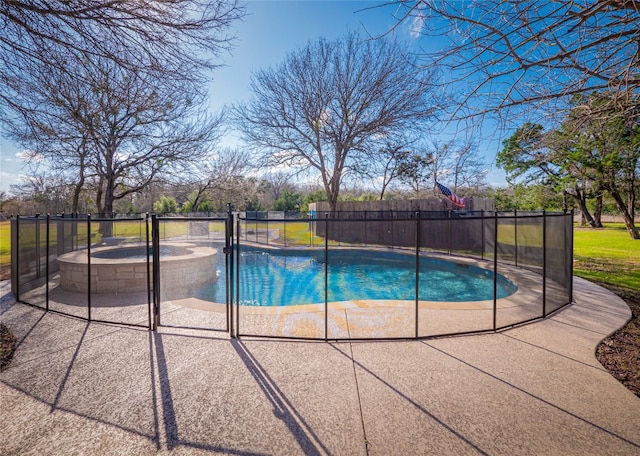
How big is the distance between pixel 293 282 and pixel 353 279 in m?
1.75

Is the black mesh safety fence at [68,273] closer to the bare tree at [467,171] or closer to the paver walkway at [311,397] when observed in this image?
the paver walkway at [311,397]

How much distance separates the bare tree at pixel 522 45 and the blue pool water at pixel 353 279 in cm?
430

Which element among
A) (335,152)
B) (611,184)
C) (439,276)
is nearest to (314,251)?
(439,276)

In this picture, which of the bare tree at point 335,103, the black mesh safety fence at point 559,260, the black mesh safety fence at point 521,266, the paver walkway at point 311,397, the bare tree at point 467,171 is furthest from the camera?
the bare tree at point 467,171

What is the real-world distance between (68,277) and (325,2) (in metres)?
7.45

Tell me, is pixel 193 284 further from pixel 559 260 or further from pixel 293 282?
pixel 559 260

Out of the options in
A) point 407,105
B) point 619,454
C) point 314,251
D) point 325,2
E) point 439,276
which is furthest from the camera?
point 407,105

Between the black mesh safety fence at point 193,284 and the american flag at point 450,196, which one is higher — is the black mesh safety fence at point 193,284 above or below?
below

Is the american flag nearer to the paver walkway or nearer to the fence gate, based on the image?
the fence gate

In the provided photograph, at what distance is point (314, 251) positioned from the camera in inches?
450

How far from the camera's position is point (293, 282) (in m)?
8.22

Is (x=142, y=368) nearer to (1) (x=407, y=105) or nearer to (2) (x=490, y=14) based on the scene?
(2) (x=490, y=14)

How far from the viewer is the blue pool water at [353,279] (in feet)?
21.9

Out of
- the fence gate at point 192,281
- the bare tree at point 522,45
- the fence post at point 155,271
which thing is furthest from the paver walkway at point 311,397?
the bare tree at point 522,45
